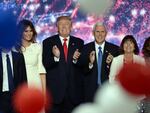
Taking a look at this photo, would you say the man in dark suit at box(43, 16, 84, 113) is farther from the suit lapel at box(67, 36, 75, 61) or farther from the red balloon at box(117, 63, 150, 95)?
the red balloon at box(117, 63, 150, 95)

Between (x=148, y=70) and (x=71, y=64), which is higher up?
(x=148, y=70)

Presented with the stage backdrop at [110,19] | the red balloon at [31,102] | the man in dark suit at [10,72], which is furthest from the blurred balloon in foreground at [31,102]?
the stage backdrop at [110,19]

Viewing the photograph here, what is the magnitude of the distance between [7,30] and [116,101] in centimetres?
12

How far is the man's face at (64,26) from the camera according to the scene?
2.07 meters

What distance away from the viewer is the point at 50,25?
2.88m

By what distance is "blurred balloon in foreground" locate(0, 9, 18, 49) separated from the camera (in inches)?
12.5

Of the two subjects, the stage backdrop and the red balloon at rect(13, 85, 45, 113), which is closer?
the red balloon at rect(13, 85, 45, 113)

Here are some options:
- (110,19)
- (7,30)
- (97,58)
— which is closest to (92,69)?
(97,58)

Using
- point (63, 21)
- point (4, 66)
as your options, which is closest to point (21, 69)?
point (4, 66)

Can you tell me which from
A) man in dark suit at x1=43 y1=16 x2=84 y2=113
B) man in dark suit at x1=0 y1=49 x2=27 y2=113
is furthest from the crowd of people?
man in dark suit at x1=0 y1=49 x2=27 y2=113

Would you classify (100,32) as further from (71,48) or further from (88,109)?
(88,109)

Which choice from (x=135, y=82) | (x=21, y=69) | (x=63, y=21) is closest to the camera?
(x=135, y=82)

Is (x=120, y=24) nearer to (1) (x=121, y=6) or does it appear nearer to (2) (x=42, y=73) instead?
(1) (x=121, y=6)

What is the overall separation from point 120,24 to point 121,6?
14 cm
